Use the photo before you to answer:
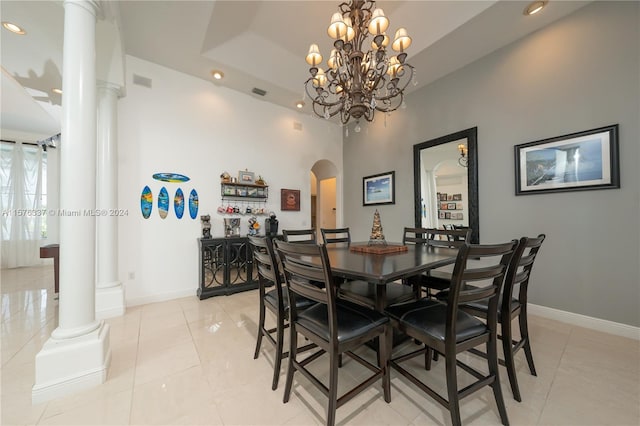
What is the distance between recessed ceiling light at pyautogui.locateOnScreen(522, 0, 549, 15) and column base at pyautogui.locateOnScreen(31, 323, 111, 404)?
4868 mm

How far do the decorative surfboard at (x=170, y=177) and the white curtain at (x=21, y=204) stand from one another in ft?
16.9

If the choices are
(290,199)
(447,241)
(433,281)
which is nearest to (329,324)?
(433,281)

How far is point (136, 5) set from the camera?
244 centimetres

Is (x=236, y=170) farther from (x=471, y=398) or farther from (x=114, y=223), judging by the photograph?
(x=471, y=398)

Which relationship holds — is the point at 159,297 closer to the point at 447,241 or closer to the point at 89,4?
the point at 89,4

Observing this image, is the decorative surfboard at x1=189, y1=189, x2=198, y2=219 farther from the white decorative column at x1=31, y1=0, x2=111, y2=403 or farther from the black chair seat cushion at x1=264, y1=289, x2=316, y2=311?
the black chair seat cushion at x1=264, y1=289, x2=316, y2=311

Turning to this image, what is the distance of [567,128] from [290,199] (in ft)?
12.8

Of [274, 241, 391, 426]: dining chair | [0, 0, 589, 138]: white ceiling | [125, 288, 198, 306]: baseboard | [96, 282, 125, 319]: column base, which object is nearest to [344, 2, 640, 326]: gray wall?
[0, 0, 589, 138]: white ceiling

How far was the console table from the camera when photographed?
3346mm

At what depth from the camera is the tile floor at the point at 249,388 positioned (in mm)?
1334

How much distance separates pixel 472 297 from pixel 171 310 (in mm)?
3237

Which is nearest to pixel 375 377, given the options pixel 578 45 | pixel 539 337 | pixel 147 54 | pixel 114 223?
pixel 539 337

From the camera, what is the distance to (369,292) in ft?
6.03

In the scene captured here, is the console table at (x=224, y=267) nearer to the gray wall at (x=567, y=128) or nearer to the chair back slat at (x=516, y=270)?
the chair back slat at (x=516, y=270)
